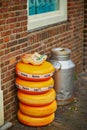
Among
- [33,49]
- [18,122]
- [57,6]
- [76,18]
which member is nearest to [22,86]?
[18,122]

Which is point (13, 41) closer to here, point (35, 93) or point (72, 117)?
point (35, 93)

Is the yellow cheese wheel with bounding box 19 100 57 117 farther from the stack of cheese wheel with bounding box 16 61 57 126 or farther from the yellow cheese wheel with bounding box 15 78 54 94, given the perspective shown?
the yellow cheese wheel with bounding box 15 78 54 94

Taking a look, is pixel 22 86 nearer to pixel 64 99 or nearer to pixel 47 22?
pixel 64 99

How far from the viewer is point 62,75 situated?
545cm

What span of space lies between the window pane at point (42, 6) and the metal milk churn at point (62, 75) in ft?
2.60

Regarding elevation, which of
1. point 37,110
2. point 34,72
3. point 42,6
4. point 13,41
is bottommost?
point 37,110

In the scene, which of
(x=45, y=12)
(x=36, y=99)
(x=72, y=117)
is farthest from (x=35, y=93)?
(x=45, y=12)

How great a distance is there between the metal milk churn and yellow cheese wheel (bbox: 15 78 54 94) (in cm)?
78

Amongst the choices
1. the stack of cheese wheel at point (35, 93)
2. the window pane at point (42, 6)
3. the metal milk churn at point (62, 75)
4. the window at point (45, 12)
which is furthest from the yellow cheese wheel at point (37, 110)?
the window pane at point (42, 6)

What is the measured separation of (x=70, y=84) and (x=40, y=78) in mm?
1115

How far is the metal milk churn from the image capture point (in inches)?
214

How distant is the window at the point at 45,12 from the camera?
5512 mm

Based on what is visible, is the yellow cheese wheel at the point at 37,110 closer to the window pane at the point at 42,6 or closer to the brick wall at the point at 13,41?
the brick wall at the point at 13,41

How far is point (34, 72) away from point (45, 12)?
1852 millimetres
